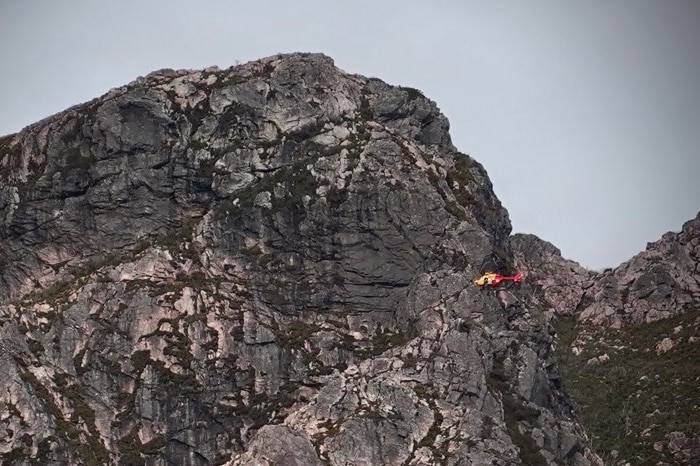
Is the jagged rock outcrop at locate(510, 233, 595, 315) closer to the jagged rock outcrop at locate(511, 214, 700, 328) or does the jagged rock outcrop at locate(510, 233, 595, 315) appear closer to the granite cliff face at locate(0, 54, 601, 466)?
the jagged rock outcrop at locate(511, 214, 700, 328)

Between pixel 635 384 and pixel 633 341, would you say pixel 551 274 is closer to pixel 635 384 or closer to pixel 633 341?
pixel 633 341

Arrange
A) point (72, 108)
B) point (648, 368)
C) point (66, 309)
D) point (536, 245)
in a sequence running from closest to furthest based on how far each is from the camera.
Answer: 1. point (66, 309)
2. point (72, 108)
3. point (648, 368)
4. point (536, 245)

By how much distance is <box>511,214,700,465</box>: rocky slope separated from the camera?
131 m

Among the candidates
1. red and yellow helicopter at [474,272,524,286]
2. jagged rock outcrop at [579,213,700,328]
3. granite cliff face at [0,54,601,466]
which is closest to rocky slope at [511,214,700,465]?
jagged rock outcrop at [579,213,700,328]

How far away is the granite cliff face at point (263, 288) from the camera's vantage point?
98125mm

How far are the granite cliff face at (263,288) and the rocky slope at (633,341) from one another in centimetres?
2428

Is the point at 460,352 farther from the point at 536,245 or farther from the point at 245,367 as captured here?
the point at 536,245

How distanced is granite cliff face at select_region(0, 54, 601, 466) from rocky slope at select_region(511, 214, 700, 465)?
2428cm

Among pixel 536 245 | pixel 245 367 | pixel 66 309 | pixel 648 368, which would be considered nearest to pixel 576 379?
pixel 648 368

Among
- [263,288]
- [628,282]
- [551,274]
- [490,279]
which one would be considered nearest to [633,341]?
[628,282]

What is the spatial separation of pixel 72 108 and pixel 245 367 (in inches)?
1676

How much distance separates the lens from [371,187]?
114 meters

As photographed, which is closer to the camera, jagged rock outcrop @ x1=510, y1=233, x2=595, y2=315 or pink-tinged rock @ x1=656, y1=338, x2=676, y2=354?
pink-tinged rock @ x1=656, y1=338, x2=676, y2=354

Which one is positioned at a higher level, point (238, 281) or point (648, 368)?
point (648, 368)
